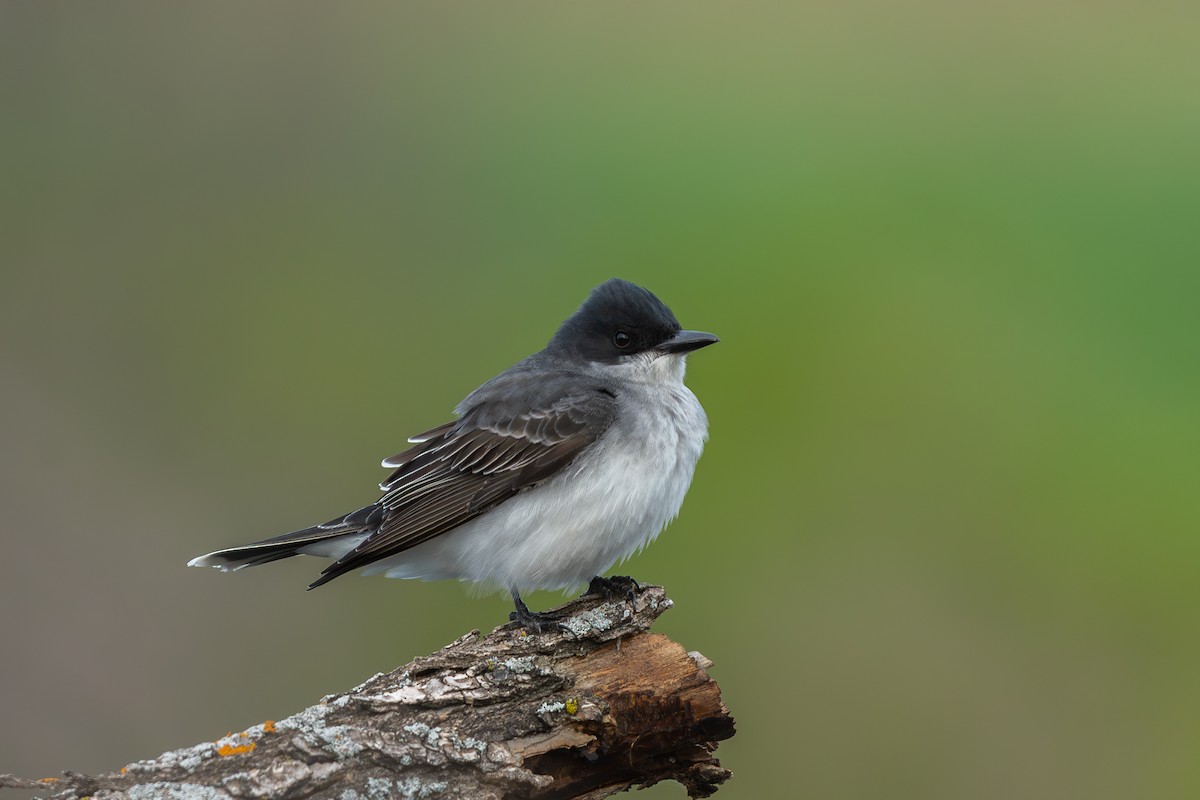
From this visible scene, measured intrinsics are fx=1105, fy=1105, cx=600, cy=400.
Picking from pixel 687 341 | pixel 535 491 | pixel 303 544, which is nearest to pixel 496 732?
pixel 535 491

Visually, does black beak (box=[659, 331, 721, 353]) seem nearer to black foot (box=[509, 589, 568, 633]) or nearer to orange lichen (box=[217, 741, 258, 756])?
black foot (box=[509, 589, 568, 633])

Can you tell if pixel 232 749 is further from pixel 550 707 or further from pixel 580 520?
pixel 580 520

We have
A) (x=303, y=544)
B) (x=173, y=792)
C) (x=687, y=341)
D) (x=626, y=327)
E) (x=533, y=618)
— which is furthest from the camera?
(x=626, y=327)

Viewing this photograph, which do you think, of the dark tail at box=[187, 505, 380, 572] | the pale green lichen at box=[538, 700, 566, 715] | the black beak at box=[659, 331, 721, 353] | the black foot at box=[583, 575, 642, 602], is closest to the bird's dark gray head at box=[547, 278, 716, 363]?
the black beak at box=[659, 331, 721, 353]

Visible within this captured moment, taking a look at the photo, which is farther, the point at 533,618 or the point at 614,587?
the point at 614,587

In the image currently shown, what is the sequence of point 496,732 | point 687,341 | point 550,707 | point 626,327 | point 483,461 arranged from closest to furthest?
point 496,732, point 550,707, point 483,461, point 687,341, point 626,327

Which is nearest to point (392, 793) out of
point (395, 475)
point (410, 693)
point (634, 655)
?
point (410, 693)

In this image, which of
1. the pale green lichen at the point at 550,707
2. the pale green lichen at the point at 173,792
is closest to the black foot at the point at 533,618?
the pale green lichen at the point at 550,707

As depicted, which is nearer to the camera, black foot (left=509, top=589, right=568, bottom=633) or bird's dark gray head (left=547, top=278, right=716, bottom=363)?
black foot (left=509, top=589, right=568, bottom=633)
